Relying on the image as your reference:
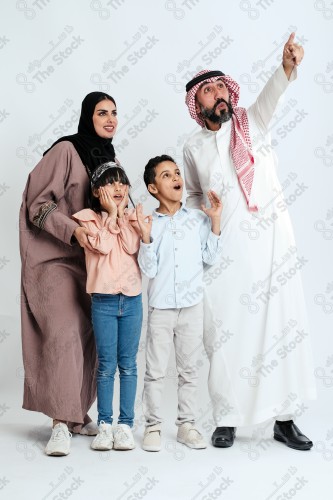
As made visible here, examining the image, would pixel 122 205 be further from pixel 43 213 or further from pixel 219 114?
pixel 219 114

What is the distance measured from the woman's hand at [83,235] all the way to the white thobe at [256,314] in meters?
0.60

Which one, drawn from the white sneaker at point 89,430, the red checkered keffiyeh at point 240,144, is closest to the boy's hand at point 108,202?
the red checkered keffiyeh at point 240,144

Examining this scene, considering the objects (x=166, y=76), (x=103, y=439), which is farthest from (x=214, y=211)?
(x=166, y=76)

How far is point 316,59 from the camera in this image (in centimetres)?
554

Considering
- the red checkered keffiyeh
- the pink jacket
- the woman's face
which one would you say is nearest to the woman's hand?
the pink jacket

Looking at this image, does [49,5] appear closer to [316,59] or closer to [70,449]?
[316,59]

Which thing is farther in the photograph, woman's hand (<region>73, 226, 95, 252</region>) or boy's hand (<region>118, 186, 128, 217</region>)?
boy's hand (<region>118, 186, 128, 217</region>)

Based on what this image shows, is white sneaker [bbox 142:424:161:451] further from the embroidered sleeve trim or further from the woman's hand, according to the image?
the embroidered sleeve trim

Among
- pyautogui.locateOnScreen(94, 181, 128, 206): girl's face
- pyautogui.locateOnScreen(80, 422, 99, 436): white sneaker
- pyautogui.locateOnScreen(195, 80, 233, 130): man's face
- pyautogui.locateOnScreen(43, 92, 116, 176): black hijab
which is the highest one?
pyautogui.locateOnScreen(195, 80, 233, 130): man's face

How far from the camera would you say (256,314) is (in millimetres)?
4168

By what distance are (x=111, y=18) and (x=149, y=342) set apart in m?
2.35

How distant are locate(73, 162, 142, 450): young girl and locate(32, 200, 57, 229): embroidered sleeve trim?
141mm

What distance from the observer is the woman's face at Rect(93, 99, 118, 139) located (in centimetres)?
424

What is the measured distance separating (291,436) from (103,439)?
0.88m
